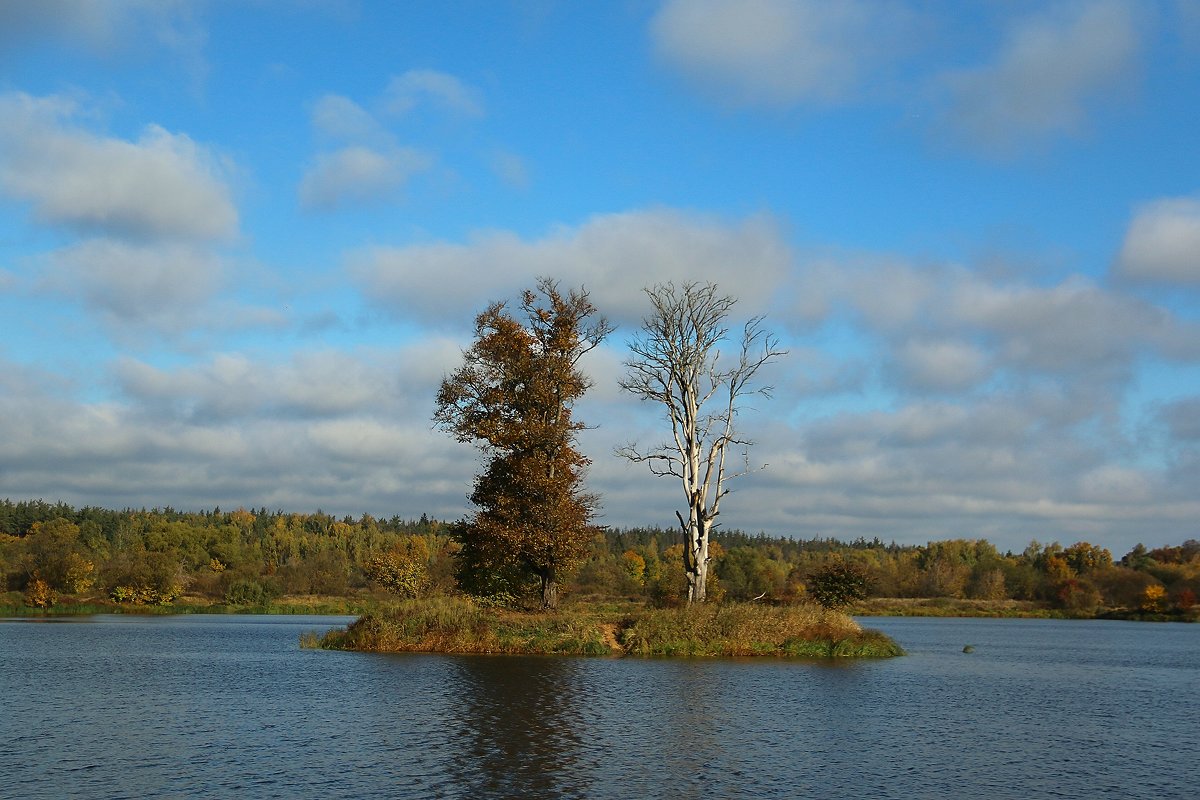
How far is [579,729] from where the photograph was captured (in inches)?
1065

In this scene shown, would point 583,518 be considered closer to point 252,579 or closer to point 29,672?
point 29,672

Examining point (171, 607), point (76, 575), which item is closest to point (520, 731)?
point (171, 607)

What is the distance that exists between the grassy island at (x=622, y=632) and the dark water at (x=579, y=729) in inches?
85.9

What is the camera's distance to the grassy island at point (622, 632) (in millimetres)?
48438

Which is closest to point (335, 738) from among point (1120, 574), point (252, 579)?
point (252, 579)

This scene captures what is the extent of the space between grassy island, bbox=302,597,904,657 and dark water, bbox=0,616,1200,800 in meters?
2.18

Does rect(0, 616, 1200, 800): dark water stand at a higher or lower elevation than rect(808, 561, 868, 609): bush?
lower

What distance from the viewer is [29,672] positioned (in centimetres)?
4175

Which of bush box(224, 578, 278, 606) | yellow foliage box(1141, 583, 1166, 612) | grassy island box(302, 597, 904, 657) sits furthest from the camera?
yellow foliage box(1141, 583, 1166, 612)

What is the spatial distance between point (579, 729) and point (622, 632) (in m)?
22.7

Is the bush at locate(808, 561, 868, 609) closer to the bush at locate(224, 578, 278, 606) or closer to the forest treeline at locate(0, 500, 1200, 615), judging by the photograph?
the forest treeline at locate(0, 500, 1200, 615)

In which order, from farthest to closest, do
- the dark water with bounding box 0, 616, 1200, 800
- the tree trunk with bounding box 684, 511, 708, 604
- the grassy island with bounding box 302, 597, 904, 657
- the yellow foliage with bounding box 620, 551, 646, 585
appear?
the yellow foliage with bounding box 620, 551, 646, 585 → the tree trunk with bounding box 684, 511, 708, 604 → the grassy island with bounding box 302, 597, 904, 657 → the dark water with bounding box 0, 616, 1200, 800

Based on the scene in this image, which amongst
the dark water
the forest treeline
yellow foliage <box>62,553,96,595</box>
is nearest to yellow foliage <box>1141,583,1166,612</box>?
the forest treeline

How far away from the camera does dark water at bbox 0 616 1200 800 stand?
20.8 meters
